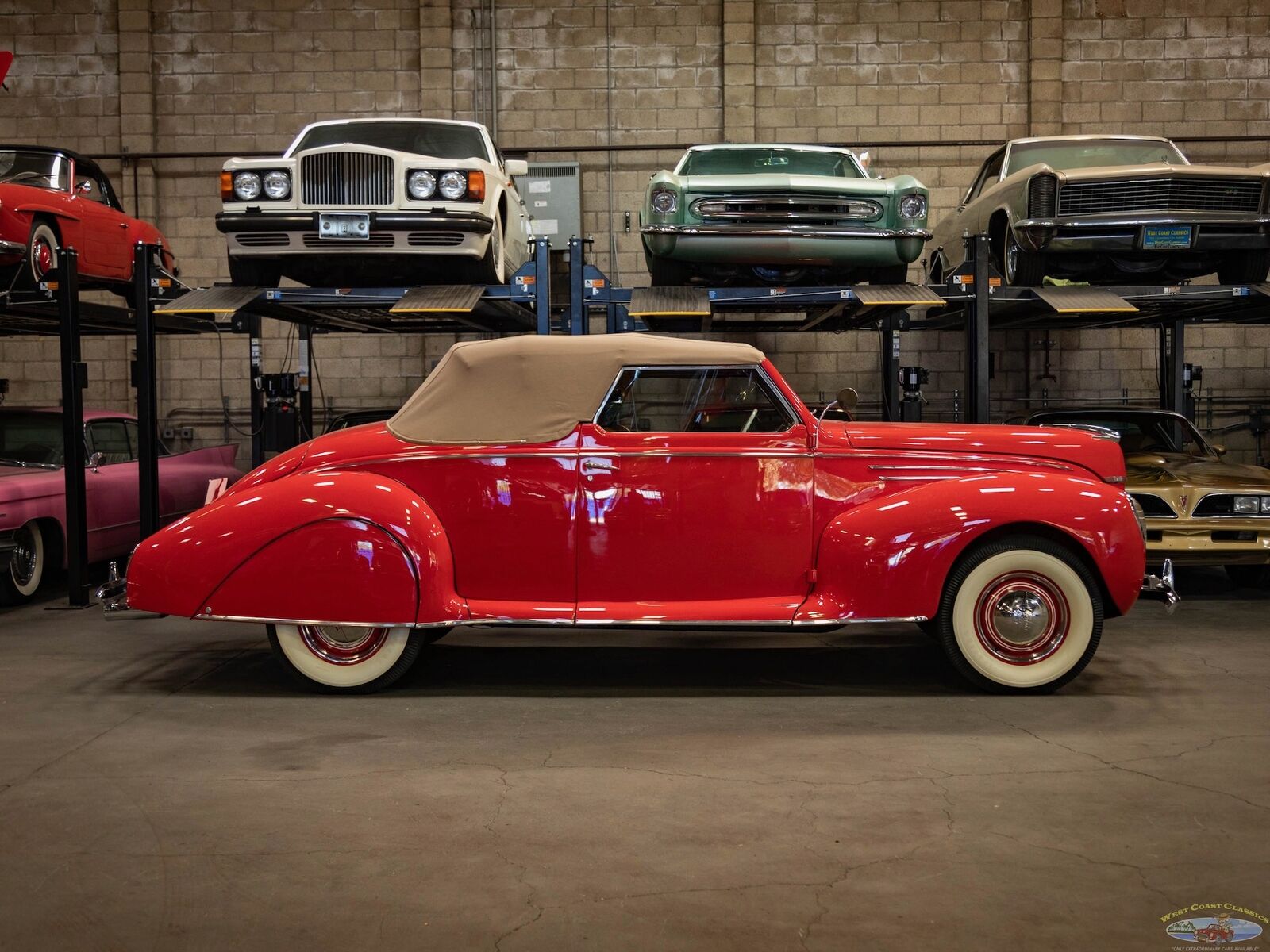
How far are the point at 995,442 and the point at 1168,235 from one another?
13.9ft

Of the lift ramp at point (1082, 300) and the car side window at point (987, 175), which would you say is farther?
the car side window at point (987, 175)

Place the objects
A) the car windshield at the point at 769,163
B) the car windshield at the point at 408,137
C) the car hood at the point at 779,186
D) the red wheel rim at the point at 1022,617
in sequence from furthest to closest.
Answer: the car windshield at the point at 769,163
the car windshield at the point at 408,137
the car hood at the point at 779,186
the red wheel rim at the point at 1022,617

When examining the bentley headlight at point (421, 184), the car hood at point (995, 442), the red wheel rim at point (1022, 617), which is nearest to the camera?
the red wheel rim at point (1022, 617)

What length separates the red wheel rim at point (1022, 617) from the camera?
5.16 m

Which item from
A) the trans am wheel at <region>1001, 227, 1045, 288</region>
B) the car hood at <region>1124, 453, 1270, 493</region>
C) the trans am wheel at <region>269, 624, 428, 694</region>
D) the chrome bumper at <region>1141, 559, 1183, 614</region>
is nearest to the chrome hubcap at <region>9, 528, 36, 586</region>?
the trans am wheel at <region>269, 624, 428, 694</region>

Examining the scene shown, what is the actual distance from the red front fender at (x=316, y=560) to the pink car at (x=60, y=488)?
233cm

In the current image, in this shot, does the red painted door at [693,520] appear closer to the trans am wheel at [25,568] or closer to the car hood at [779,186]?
the car hood at [779,186]

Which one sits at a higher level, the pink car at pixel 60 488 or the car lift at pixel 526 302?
the car lift at pixel 526 302

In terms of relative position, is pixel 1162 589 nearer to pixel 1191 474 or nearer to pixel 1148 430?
pixel 1191 474

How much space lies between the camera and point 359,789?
3957mm

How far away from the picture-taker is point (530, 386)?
5277 mm

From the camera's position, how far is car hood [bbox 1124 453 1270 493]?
7.59 m

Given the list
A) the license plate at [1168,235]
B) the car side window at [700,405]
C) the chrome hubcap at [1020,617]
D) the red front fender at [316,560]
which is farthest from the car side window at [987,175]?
the red front fender at [316,560]

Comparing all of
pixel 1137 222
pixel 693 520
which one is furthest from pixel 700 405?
pixel 1137 222
